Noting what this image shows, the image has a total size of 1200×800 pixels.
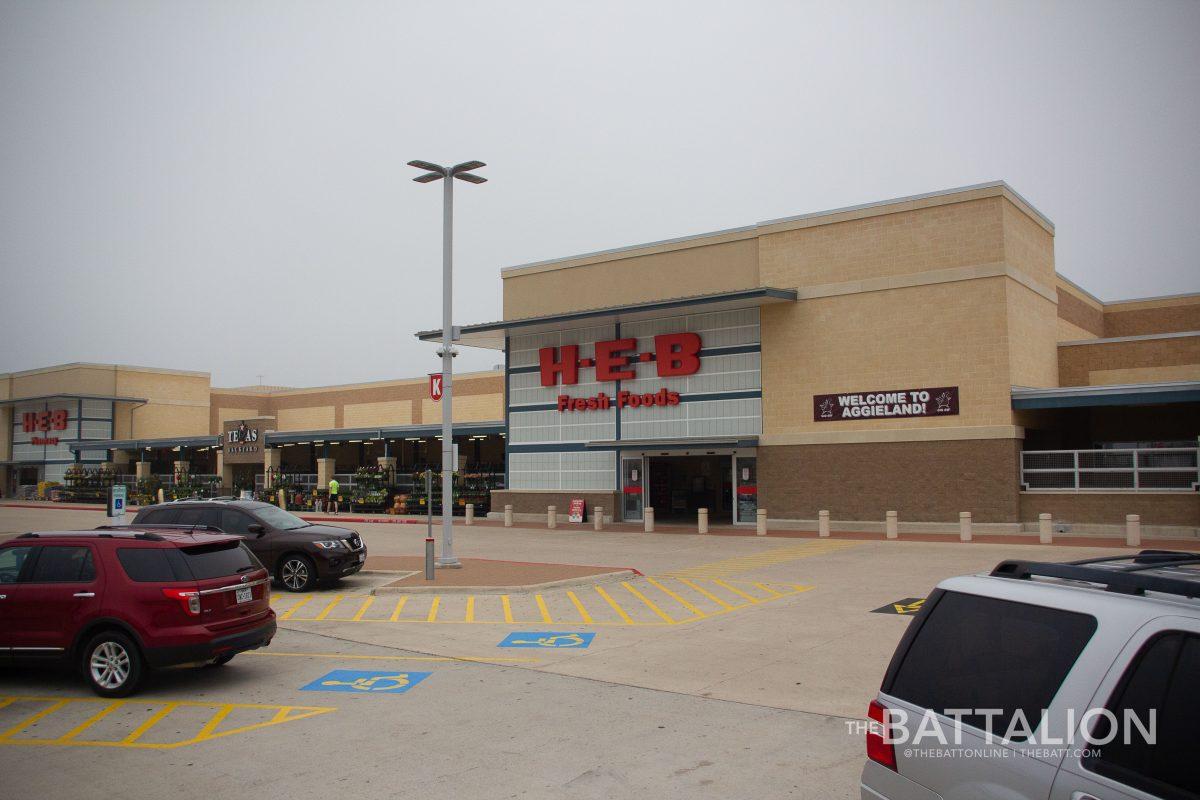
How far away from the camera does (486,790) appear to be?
256 inches

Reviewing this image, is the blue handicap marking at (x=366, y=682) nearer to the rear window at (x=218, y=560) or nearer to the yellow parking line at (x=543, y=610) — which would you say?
the rear window at (x=218, y=560)

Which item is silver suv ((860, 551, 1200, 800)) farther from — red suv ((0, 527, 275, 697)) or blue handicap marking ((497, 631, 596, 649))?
blue handicap marking ((497, 631, 596, 649))

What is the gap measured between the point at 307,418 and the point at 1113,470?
53.5 m

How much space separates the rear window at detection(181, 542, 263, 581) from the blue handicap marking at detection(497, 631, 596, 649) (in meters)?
3.60

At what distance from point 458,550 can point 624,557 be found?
201 inches

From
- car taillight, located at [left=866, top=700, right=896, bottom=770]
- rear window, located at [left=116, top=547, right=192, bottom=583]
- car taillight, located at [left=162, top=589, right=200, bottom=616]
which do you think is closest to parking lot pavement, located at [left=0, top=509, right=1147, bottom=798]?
car taillight, located at [left=162, top=589, right=200, bottom=616]

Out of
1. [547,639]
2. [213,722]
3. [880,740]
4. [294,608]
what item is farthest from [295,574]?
[880,740]

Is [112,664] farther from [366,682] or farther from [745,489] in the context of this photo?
[745,489]

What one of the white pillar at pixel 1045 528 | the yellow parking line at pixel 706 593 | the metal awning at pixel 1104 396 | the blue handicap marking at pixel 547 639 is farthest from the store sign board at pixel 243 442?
the blue handicap marking at pixel 547 639

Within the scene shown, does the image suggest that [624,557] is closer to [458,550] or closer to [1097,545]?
[458,550]

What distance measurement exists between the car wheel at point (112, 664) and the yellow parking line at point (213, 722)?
1075 mm

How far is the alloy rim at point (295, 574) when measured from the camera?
17.3 meters

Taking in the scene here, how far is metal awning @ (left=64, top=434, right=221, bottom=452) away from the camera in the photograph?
174 feet

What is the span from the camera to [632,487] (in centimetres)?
3459
